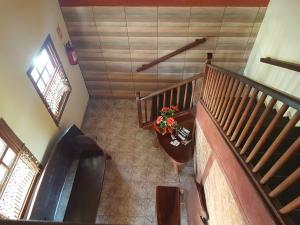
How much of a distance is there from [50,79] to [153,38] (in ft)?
6.06

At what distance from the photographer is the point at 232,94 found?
98.7 inches

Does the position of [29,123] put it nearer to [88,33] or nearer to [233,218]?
[88,33]

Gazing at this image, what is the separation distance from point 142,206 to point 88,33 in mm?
3097

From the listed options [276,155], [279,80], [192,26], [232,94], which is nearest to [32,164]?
[232,94]

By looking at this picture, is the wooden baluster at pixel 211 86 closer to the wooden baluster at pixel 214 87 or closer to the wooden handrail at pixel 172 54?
the wooden baluster at pixel 214 87

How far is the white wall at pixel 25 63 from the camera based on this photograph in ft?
8.95

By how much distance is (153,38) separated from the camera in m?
4.34

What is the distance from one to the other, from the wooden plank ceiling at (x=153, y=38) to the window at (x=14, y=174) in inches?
91.1

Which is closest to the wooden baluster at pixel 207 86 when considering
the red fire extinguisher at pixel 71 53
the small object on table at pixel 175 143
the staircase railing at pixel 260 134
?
the staircase railing at pixel 260 134

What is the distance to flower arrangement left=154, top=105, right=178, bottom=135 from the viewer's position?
4.41 m

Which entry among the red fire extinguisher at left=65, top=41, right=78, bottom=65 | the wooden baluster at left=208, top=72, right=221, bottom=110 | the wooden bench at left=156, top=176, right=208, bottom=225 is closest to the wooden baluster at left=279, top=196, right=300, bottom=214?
the wooden baluster at left=208, top=72, right=221, bottom=110

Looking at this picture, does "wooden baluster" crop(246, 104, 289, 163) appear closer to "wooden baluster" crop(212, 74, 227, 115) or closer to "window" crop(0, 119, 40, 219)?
"wooden baluster" crop(212, 74, 227, 115)

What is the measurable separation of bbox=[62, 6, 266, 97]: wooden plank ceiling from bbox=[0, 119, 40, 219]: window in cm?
232

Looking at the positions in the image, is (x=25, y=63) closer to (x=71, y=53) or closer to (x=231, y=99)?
(x=71, y=53)
